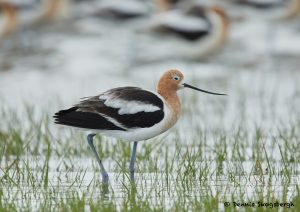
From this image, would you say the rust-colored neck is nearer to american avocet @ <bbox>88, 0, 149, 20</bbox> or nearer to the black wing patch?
the black wing patch

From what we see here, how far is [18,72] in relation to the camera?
1759 cm

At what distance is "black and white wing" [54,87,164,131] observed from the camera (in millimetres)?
7367

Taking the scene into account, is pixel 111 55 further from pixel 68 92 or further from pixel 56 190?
pixel 56 190

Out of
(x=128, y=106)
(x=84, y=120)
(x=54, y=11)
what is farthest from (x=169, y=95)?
(x=54, y=11)

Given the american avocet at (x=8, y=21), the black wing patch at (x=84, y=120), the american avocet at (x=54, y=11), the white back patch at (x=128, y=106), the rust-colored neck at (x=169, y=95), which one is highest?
the american avocet at (x=54, y=11)

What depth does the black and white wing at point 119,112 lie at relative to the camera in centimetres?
737

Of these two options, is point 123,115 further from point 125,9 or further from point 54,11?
point 54,11

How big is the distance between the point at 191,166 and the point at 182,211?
1189 millimetres

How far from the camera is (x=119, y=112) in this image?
7441mm

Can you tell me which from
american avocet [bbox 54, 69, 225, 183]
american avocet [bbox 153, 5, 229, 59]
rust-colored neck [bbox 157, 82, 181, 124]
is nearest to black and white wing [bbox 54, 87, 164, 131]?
american avocet [bbox 54, 69, 225, 183]

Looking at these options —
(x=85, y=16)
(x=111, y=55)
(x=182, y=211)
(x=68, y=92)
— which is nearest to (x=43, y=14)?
(x=85, y=16)

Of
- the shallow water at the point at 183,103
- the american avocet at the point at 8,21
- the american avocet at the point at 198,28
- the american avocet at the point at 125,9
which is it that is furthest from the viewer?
the american avocet at the point at 8,21

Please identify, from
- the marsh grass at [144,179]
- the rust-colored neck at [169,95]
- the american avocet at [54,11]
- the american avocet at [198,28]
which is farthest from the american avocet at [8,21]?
the rust-colored neck at [169,95]

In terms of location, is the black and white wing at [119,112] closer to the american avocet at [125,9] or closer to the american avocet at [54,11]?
the american avocet at [125,9]
